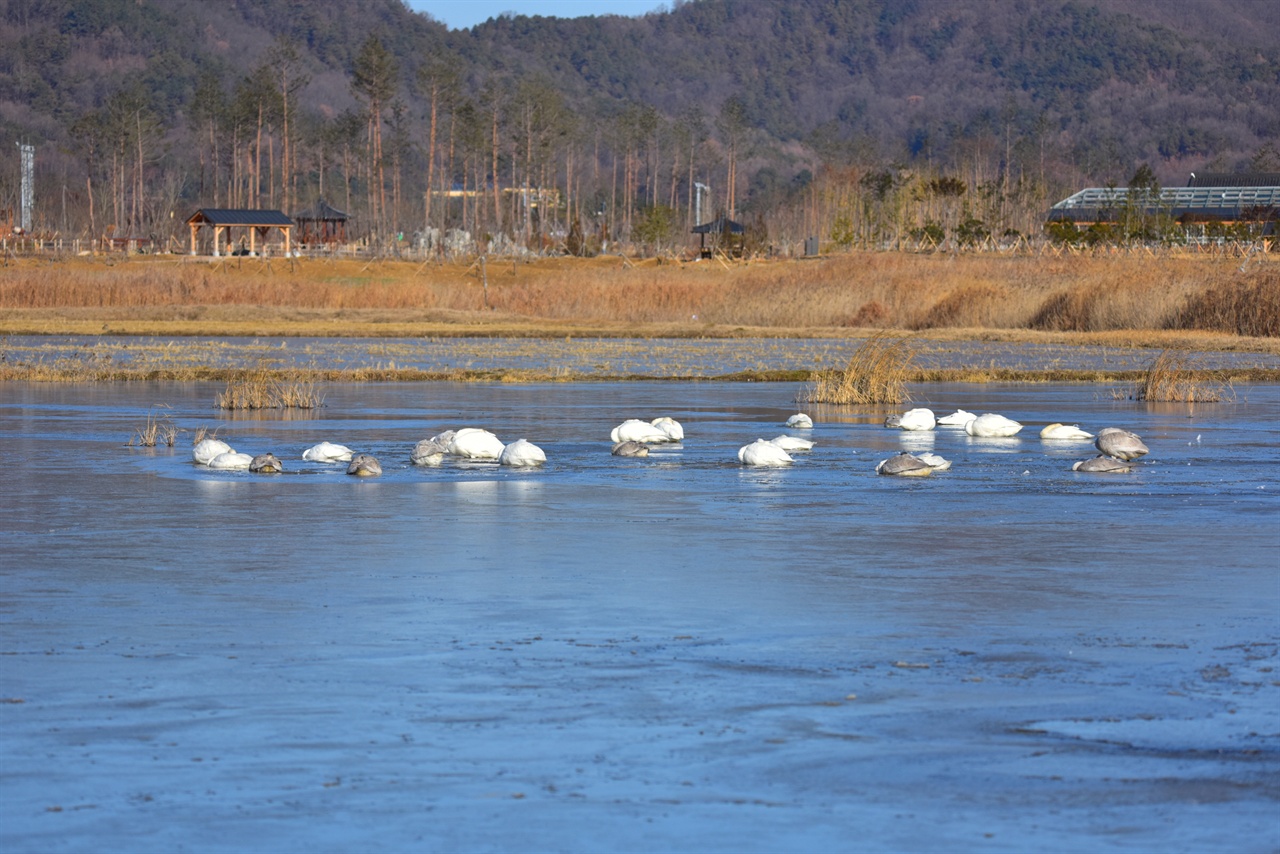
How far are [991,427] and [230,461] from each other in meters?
9.00

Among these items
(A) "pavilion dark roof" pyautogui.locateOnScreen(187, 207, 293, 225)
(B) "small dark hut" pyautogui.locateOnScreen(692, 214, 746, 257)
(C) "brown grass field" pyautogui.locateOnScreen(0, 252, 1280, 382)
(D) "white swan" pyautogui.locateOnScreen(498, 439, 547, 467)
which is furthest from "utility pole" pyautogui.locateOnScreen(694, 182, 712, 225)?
(D) "white swan" pyautogui.locateOnScreen(498, 439, 547, 467)

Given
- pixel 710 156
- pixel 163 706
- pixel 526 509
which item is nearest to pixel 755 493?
pixel 526 509

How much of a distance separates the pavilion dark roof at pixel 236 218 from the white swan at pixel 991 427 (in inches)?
3174

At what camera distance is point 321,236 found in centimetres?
11769

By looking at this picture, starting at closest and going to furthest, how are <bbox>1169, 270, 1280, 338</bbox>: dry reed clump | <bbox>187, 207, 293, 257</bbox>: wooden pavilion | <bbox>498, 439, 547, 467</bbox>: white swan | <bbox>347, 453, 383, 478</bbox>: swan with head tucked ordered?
<bbox>347, 453, 383, 478</bbox>: swan with head tucked
<bbox>498, 439, 547, 467</bbox>: white swan
<bbox>1169, 270, 1280, 338</bbox>: dry reed clump
<bbox>187, 207, 293, 257</bbox>: wooden pavilion

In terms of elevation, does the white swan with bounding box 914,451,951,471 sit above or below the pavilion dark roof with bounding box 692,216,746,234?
below

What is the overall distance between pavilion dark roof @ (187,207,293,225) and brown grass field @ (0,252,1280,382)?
24444mm

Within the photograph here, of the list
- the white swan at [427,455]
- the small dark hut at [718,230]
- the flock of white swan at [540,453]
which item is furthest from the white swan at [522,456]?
the small dark hut at [718,230]

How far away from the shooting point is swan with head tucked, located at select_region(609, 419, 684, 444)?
1939cm

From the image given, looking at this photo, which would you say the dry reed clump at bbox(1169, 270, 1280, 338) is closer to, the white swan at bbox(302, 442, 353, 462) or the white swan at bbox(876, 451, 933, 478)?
the white swan at bbox(876, 451, 933, 478)

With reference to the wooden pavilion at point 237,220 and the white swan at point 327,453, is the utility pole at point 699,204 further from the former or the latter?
the white swan at point 327,453

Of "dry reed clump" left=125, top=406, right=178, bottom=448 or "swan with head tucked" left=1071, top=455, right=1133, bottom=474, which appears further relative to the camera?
"dry reed clump" left=125, top=406, right=178, bottom=448

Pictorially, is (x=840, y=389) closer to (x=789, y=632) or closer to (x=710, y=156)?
(x=789, y=632)

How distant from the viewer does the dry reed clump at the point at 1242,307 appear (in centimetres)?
5056
